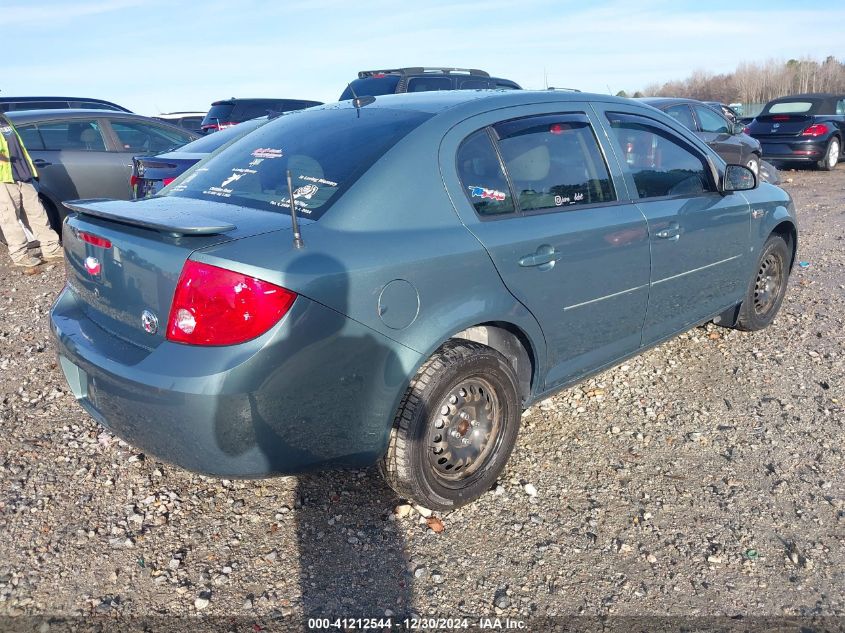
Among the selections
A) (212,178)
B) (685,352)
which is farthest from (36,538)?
(685,352)

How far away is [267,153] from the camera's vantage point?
3182 millimetres

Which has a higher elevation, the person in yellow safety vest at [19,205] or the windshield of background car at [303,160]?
the windshield of background car at [303,160]

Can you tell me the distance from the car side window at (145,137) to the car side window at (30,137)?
2.87ft

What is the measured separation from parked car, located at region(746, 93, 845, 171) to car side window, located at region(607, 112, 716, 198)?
12.3m

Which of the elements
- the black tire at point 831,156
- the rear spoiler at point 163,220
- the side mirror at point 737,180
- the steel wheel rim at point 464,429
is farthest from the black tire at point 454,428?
the black tire at point 831,156

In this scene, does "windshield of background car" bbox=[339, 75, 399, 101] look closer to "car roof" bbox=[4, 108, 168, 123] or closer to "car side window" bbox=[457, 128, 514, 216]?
"car roof" bbox=[4, 108, 168, 123]

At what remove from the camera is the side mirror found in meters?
4.17

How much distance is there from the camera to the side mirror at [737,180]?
13.7 feet

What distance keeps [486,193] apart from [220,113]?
10661mm

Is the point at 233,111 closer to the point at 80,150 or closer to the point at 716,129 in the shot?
the point at 80,150

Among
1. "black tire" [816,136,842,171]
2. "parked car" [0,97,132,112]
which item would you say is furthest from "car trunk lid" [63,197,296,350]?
"black tire" [816,136,842,171]

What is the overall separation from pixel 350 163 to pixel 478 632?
6.00 feet

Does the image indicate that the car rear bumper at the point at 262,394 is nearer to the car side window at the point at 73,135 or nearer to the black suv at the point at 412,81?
the car side window at the point at 73,135

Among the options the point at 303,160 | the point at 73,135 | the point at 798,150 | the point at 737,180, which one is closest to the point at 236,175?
the point at 303,160
